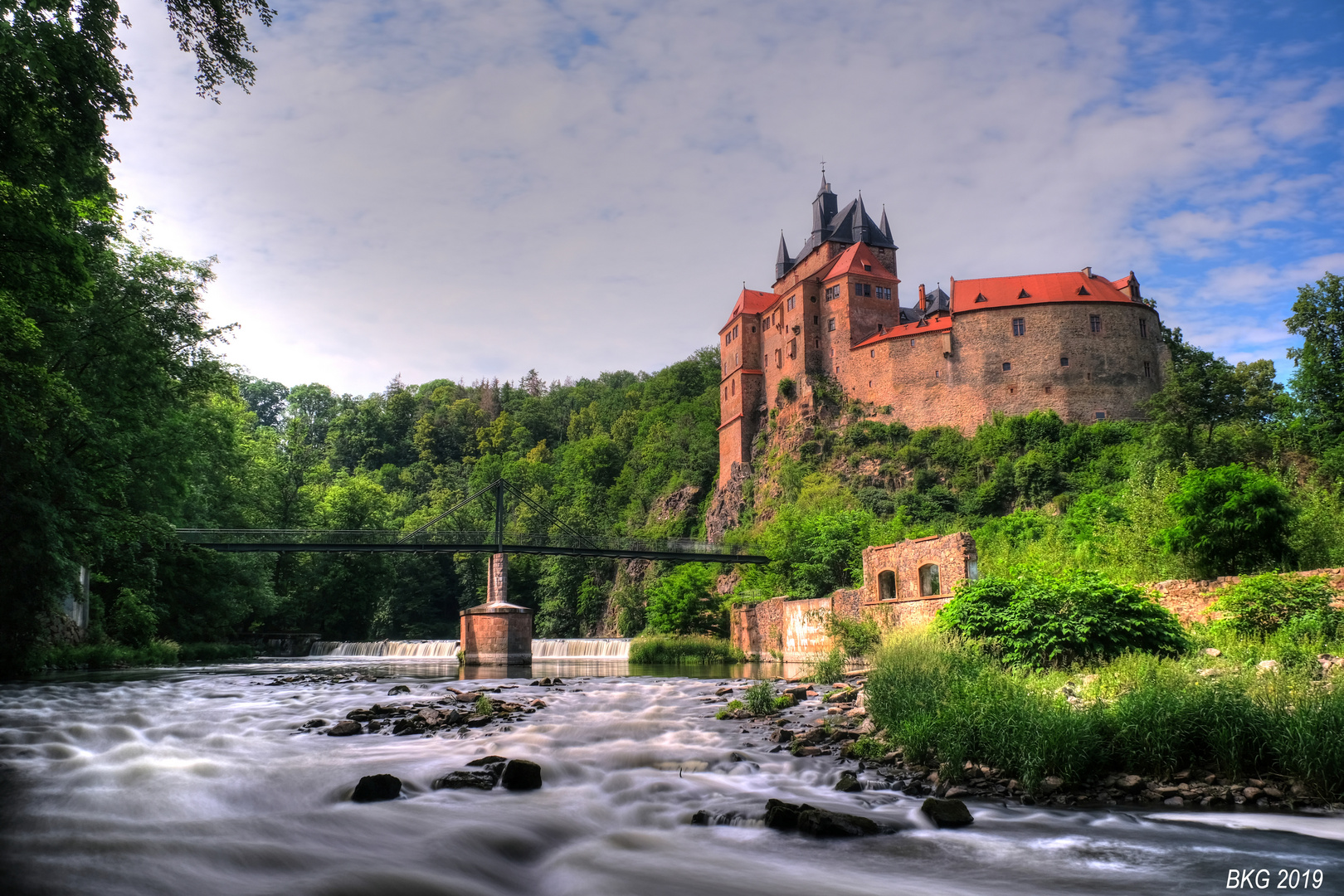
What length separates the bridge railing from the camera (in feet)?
127

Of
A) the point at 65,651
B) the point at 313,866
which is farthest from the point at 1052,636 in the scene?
the point at 65,651

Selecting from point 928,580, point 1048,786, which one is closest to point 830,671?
point 928,580

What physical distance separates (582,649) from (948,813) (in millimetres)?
38924

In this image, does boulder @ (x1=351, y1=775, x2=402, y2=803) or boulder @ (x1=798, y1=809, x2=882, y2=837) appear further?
boulder @ (x1=351, y1=775, x2=402, y2=803)

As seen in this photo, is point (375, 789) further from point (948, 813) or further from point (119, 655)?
point (119, 655)

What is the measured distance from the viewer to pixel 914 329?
6225 cm

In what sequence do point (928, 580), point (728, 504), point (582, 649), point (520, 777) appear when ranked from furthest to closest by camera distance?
point (728, 504)
point (582, 649)
point (928, 580)
point (520, 777)

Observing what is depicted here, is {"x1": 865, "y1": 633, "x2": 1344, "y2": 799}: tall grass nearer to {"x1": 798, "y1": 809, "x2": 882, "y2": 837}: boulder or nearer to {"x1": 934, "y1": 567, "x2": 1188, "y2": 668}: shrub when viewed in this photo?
{"x1": 798, "y1": 809, "x2": 882, "y2": 837}: boulder

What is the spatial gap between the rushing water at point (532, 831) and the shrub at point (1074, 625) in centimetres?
463

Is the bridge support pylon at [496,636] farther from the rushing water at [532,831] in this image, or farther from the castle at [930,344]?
the castle at [930,344]

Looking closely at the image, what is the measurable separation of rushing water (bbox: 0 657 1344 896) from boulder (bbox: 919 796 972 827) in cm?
15

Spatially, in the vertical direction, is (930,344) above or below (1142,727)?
above

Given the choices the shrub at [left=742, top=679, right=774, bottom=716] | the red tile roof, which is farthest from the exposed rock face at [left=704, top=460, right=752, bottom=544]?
the shrub at [left=742, top=679, right=774, bottom=716]

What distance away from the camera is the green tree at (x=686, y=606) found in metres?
43.6
